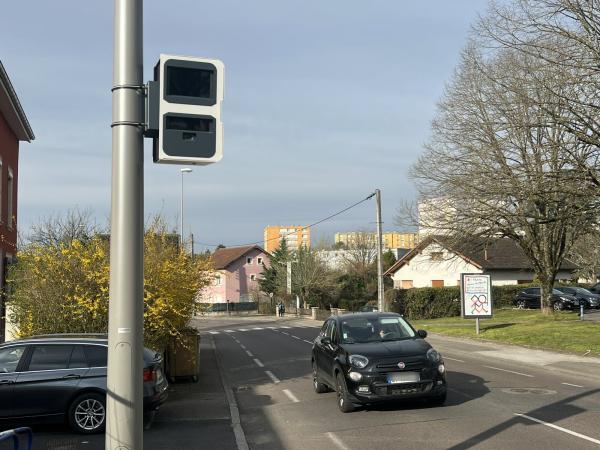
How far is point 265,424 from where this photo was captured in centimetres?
1040

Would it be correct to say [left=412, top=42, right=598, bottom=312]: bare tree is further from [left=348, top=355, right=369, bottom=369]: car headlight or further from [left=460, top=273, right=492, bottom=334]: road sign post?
[left=348, top=355, right=369, bottom=369]: car headlight

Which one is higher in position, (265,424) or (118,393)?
(118,393)

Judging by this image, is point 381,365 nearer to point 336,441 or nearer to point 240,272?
point 336,441

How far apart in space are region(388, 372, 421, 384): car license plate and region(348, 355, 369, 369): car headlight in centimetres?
44

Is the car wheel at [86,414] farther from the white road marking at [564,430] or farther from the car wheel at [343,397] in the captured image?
the white road marking at [564,430]

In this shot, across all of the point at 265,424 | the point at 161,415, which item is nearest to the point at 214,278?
the point at 161,415

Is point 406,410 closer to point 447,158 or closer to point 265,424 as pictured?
point 265,424

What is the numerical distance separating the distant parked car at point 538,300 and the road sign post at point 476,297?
60.8 feet

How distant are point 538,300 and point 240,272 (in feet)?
144

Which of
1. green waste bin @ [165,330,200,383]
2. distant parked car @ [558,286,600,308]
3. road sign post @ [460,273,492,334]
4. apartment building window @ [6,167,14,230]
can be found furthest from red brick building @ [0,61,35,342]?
distant parked car @ [558,286,600,308]

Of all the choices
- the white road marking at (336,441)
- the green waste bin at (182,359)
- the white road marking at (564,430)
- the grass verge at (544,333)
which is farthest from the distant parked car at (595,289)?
the white road marking at (336,441)

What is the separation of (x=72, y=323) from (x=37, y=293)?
37.9 inches

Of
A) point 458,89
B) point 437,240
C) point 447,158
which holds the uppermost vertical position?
point 458,89

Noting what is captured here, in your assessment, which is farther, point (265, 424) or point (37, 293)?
point (37, 293)
